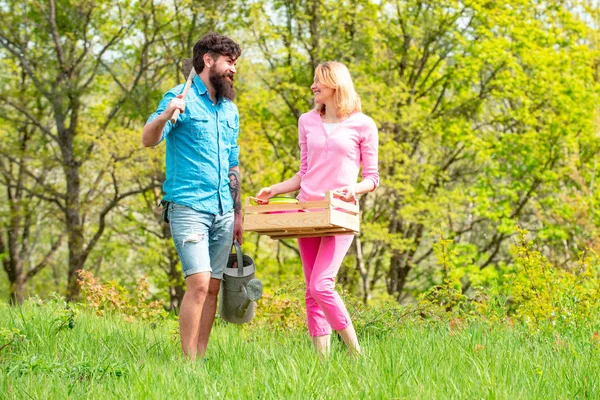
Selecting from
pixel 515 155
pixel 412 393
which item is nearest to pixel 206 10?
pixel 515 155

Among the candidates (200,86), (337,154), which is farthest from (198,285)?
(200,86)

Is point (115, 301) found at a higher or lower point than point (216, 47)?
lower

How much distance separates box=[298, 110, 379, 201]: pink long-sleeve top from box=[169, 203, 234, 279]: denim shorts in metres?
0.58

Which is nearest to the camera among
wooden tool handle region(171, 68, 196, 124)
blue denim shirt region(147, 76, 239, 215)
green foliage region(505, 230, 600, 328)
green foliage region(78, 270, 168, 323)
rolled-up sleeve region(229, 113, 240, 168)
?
wooden tool handle region(171, 68, 196, 124)

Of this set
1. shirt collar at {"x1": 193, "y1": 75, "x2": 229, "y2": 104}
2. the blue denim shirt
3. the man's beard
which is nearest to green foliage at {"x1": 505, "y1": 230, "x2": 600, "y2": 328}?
the blue denim shirt

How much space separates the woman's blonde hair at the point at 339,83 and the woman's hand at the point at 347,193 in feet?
1.63

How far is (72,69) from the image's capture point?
63.9 feet

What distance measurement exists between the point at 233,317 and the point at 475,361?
5.45ft

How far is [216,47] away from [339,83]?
2.66 ft

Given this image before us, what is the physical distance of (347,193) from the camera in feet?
15.2

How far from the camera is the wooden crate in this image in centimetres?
447

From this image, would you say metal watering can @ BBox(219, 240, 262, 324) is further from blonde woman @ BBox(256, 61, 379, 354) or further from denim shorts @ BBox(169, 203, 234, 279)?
blonde woman @ BBox(256, 61, 379, 354)

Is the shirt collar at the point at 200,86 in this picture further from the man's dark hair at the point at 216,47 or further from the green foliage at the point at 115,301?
the green foliage at the point at 115,301

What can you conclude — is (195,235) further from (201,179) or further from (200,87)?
(200,87)
